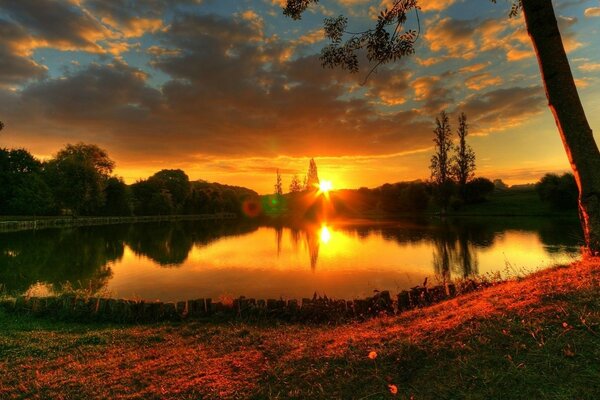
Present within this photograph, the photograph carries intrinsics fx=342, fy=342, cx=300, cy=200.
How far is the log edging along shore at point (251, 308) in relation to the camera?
10.2 metres

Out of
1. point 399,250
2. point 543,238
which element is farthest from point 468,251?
point 543,238

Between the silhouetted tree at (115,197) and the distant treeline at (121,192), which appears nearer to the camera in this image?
the distant treeline at (121,192)

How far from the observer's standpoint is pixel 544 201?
72250mm

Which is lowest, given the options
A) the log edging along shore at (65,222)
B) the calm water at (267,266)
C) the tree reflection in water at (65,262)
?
the calm water at (267,266)

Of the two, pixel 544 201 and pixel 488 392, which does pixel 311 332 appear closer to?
pixel 488 392

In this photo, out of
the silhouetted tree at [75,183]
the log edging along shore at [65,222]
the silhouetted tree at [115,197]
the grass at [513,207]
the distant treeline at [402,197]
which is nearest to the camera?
the log edging along shore at [65,222]

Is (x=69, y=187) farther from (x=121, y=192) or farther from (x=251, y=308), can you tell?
(x=251, y=308)

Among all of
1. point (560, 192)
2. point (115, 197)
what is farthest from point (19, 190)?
point (560, 192)

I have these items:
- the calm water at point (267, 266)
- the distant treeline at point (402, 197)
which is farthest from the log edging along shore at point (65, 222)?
the distant treeline at point (402, 197)

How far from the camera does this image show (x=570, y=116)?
8117mm

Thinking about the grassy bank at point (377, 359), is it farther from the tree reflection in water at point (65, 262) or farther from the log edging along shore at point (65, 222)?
the log edging along shore at point (65, 222)

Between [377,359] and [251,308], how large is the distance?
595 centimetres

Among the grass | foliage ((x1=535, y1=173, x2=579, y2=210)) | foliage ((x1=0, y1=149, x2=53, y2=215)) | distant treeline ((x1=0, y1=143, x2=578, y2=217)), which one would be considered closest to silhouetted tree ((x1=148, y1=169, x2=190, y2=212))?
distant treeline ((x1=0, y1=143, x2=578, y2=217))

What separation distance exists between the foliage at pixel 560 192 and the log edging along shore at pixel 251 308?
2822 inches
